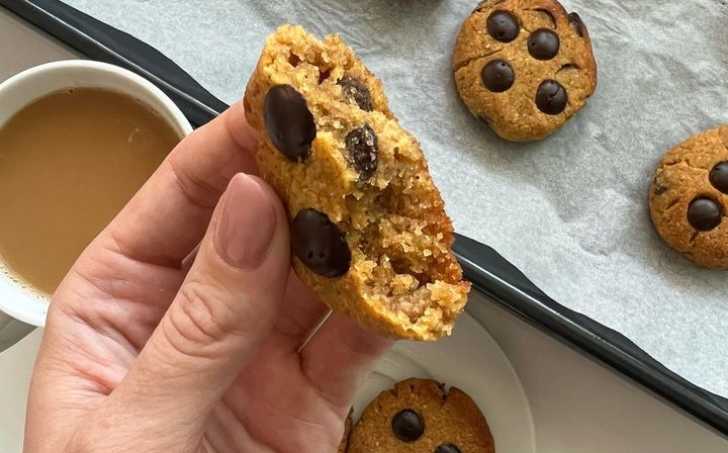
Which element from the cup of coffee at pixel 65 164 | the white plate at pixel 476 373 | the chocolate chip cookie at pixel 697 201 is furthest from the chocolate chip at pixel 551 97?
the cup of coffee at pixel 65 164

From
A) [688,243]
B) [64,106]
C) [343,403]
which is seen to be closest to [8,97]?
[64,106]

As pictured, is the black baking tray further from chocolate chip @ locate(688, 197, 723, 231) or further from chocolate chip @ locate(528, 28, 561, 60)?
chocolate chip @ locate(528, 28, 561, 60)

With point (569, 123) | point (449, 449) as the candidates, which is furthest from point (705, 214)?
point (449, 449)

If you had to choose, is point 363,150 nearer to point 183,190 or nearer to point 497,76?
point 183,190

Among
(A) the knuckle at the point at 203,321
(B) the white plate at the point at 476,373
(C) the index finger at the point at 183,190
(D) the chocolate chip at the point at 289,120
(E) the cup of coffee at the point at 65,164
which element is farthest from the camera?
(B) the white plate at the point at 476,373

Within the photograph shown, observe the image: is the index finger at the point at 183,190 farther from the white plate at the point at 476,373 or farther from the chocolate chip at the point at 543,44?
the chocolate chip at the point at 543,44

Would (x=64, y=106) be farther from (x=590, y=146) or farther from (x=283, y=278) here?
(x=590, y=146)

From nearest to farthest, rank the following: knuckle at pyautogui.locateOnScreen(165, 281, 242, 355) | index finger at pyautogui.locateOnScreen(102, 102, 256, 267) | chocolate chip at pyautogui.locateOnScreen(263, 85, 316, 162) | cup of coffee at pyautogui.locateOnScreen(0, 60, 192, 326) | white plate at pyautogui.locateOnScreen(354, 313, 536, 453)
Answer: chocolate chip at pyautogui.locateOnScreen(263, 85, 316, 162) → knuckle at pyautogui.locateOnScreen(165, 281, 242, 355) → index finger at pyautogui.locateOnScreen(102, 102, 256, 267) → cup of coffee at pyautogui.locateOnScreen(0, 60, 192, 326) → white plate at pyautogui.locateOnScreen(354, 313, 536, 453)

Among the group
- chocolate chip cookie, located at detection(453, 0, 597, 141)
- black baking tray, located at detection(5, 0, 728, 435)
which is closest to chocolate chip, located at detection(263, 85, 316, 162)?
black baking tray, located at detection(5, 0, 728, 435)
